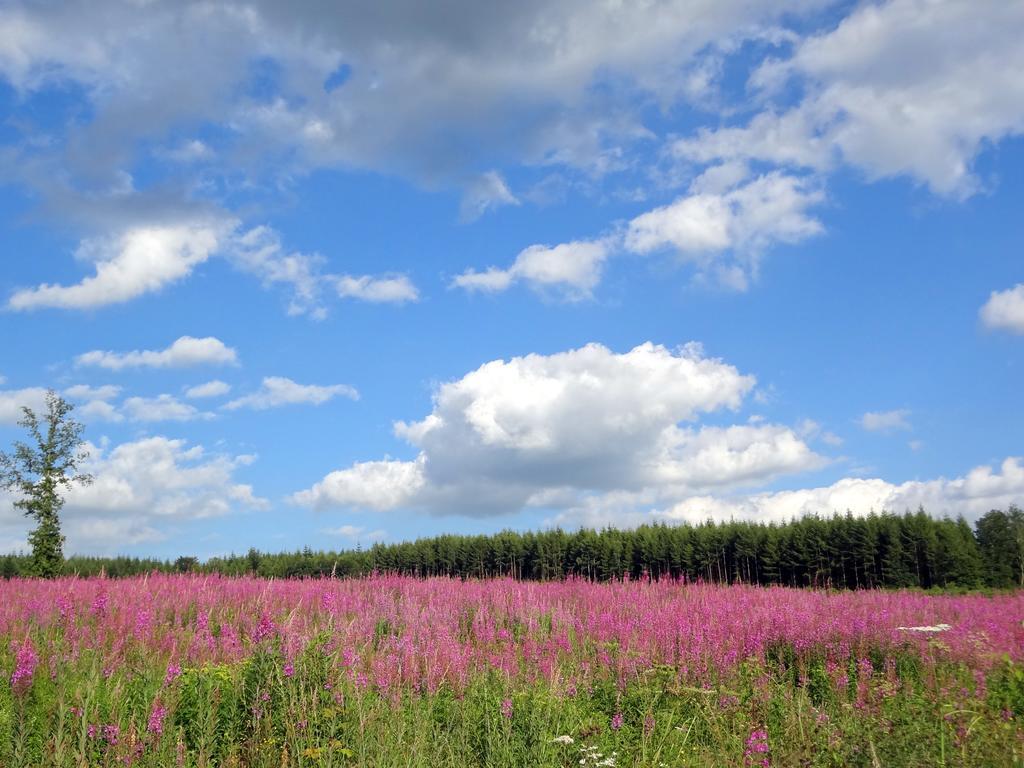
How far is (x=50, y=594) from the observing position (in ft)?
44.3

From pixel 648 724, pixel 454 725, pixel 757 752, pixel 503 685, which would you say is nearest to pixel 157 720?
pixel 454 725

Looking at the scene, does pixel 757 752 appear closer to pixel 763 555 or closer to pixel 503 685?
pixel 503 685

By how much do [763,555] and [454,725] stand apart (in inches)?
893

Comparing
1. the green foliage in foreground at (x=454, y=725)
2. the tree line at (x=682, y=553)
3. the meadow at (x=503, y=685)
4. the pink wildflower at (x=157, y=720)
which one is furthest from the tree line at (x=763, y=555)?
the pink wildflower at (x=157, y=720)

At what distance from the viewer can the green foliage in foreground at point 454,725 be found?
17.4 feet

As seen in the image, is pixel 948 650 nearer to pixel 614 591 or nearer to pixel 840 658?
pixel 840 658

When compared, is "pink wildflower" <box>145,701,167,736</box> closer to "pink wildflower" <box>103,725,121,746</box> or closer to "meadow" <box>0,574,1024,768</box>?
"meadow" <box>0,574,1024,768</box>

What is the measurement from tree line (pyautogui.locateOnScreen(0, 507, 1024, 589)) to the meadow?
9.54m

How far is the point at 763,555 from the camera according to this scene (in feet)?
88.6

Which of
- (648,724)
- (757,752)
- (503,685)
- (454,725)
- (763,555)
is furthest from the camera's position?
(763,555)

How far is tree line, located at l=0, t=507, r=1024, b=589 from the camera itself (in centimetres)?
2544

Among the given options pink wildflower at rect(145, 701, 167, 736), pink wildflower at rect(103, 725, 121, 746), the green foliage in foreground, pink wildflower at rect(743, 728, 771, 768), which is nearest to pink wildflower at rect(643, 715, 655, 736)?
the green foliage in foreground

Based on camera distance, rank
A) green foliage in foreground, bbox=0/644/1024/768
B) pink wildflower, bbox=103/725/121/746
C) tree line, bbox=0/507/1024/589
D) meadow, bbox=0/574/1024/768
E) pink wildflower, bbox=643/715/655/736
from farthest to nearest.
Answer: tree line, bbox=0/507/1024/589, pink wildflower, bbox=643/715/655/736, meadow, bbox=0/574/1024/768, green foliage in foreground, bbox=0/644/1024/768, pink wildflower, bbox=103/725/121/746

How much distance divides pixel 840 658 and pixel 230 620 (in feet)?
30.3
